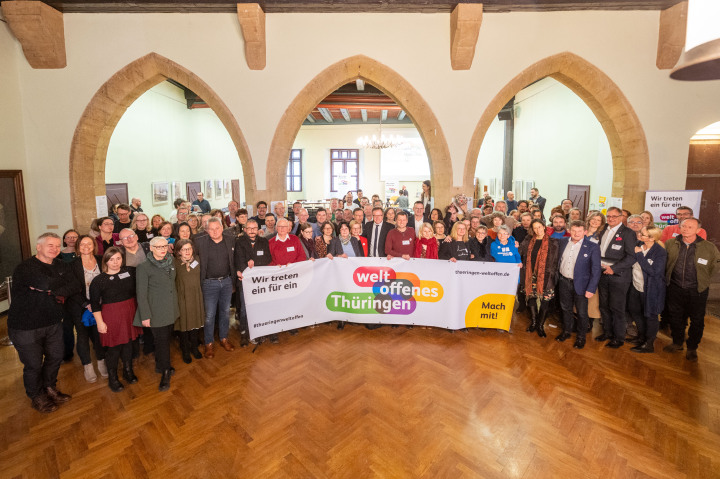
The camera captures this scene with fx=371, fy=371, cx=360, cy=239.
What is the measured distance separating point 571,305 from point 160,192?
10203 millimetres

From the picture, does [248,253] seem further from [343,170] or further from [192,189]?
[343,170]

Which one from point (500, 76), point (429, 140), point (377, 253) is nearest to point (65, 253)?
point (377, 253)

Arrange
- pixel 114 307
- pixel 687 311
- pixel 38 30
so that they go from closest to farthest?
1. pixel 114 307
2. pixel 687 311
3. pixel 38 30

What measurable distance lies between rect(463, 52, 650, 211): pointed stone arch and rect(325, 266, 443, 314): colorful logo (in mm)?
2853

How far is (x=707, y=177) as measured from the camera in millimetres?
7074

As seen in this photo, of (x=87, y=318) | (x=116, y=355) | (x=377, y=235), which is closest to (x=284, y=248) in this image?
(x=377, y=235)

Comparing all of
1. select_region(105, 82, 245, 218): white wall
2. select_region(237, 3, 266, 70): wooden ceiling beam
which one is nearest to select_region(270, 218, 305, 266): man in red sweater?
select_region(237, 3, 266, 70): wooden ceiling beam

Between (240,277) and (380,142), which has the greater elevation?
(380,142)

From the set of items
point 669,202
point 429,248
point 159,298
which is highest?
point 669,202

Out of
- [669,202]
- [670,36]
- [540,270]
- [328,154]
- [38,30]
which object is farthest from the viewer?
[328,154]

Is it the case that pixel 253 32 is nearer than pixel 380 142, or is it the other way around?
pixel 253 32

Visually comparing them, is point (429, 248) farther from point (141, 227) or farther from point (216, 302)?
point (141, 227)

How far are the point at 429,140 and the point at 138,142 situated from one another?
289 inches

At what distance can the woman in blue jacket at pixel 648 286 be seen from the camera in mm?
4547
